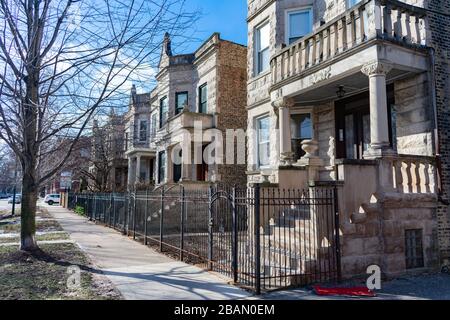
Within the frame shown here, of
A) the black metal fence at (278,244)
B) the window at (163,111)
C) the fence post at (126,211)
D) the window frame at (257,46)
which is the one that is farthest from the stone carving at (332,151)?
the window at (163,111)

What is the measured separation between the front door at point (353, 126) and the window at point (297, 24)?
115 inches

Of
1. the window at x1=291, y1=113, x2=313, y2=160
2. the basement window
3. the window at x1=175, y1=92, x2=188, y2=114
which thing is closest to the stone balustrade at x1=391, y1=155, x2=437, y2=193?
the basement window

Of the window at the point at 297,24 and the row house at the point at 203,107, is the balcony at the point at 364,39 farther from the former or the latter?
the row house at the point at 203,107

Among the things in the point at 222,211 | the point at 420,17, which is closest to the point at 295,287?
the point at 222,211

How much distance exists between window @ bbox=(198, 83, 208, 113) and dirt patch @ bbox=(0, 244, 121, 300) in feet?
39.0

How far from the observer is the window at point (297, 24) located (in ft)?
40.7

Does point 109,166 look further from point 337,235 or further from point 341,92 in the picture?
point 337,235

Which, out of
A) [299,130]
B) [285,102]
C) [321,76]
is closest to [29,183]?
[285,102]

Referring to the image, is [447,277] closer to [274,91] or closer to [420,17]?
[420,17]

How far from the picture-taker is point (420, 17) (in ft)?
27.6

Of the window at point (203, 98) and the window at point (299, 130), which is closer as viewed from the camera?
the window at point (299, 130)

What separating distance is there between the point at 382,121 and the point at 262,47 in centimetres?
738

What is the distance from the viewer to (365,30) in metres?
8.08

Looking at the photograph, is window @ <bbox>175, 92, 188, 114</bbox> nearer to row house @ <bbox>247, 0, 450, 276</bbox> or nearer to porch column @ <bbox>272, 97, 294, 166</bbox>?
row house @ <bbox>247, 0, 450, 276</bbox>
